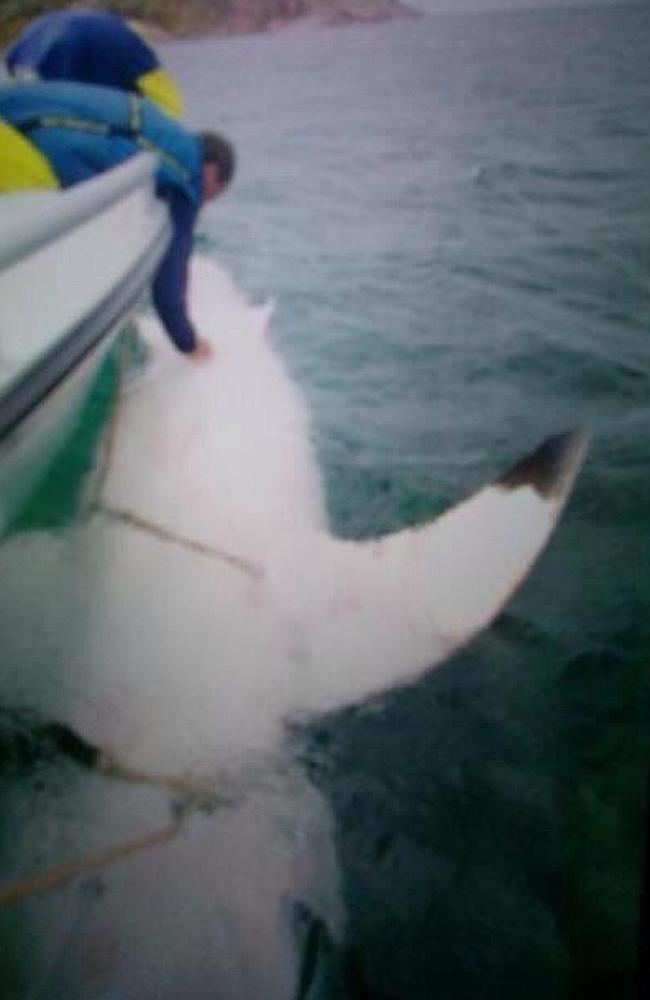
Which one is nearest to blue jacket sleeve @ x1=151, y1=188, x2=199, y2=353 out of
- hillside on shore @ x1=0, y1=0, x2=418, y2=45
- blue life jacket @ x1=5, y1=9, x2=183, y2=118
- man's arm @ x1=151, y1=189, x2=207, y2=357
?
man's arm @ x1=151, y1=189, x2=207, y2=357

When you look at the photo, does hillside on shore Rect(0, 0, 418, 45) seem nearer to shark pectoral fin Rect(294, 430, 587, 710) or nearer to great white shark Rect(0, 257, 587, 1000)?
great white shark Rect(0, 257, 587, 1000)

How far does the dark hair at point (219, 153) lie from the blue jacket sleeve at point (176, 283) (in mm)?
79

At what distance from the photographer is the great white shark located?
631 mm

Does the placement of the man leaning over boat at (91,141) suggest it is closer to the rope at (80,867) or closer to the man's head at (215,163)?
the man's head at (215,163)

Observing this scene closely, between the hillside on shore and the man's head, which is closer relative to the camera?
the man's head

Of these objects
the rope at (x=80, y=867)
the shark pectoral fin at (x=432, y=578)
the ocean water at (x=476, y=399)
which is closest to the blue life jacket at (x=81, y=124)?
the ocean water at (x=476, y=399)

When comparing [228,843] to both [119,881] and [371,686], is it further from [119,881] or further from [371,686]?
[371,686]

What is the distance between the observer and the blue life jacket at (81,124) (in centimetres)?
104

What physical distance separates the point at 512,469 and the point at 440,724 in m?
0.42

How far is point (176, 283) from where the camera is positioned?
1.40 m

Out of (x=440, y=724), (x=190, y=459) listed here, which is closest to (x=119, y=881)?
(x=440, y=724)

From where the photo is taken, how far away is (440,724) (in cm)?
81

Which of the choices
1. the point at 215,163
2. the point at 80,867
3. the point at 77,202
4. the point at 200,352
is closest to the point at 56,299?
the point at 77,202

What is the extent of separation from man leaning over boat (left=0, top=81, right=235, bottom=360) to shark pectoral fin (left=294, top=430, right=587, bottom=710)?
0.62 meters
